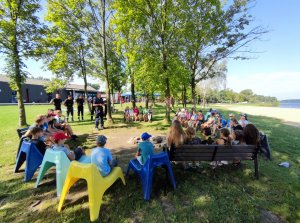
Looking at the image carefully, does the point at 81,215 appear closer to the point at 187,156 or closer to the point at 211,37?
the point at 187,156

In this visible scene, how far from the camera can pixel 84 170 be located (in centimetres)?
304

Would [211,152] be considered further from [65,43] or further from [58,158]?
[65,43]

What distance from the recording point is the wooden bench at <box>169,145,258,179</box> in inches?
169

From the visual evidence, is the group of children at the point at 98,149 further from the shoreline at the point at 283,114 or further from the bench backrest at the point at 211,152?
the shoreline at the point at 283,114

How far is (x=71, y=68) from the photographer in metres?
17.5

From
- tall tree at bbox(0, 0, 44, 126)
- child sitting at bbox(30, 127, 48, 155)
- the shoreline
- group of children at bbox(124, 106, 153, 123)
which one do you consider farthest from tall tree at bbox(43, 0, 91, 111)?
the shoreline

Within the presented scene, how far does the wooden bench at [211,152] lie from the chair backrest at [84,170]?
183 centimetres

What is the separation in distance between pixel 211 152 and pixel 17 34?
1099cm

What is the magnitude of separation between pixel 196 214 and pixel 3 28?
1151 cm

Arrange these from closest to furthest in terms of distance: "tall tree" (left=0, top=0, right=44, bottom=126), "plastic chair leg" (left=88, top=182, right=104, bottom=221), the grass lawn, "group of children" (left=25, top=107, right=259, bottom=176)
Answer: "plastic chair leg" (left=88, top=182, right=104, bottom=221) < the grass lawn < "group of children" (left=25, top=107, right=259, bottom=176) < "tall tree" (left=0, top=0, right=44, bottom=126)

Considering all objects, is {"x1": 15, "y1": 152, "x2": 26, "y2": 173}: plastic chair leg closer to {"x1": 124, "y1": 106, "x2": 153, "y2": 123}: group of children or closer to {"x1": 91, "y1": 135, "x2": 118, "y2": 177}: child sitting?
{"x1": 91, "y1": 135, "x2": 118, "y2": 177}: child sitting

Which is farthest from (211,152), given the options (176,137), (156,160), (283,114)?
(283,114)

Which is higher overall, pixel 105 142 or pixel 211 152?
pixel 105 142

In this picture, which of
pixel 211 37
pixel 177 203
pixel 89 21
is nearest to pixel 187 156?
pixel 177 203
